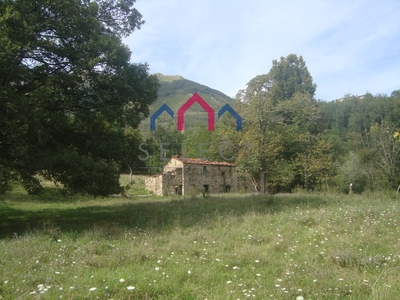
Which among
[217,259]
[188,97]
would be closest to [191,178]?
[217,259]

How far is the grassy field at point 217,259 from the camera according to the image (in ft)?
13.4

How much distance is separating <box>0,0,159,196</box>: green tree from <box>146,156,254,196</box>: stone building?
13.5 meters

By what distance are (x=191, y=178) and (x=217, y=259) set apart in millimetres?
19286

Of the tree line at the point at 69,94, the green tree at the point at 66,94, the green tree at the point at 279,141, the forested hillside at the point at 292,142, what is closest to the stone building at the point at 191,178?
the forested hillside at the point at 292,142

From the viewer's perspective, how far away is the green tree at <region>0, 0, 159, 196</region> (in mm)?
8469

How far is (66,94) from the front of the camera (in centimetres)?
1023

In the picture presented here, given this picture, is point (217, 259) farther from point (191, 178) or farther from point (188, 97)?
point (188, 97)

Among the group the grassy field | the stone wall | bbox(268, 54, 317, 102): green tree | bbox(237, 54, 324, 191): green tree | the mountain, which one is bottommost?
the grassy field

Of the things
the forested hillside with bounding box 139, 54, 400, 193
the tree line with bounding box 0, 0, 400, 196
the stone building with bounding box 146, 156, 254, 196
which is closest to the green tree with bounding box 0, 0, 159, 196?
the tree line with bounding box 0, 0, 400, 196

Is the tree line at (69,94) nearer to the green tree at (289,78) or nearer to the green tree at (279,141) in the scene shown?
the green tree at (279,141)

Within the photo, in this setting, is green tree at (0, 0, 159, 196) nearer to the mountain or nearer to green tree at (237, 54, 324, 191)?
green tree at (237, 54, 324, 191)

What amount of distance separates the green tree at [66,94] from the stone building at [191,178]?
13.5 meters

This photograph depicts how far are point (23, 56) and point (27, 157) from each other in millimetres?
3200

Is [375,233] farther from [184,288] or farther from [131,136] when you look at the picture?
[131,136]
